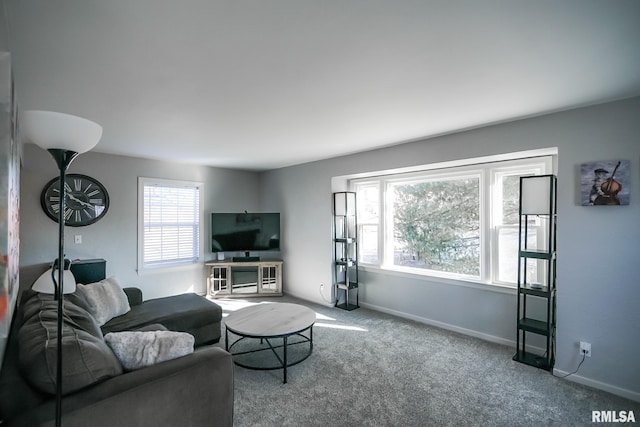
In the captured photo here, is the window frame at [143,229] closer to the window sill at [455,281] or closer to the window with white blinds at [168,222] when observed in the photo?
the window with white blinds at [168,222]

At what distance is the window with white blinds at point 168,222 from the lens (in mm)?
4684

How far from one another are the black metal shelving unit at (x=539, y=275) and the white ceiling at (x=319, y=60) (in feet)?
2.34

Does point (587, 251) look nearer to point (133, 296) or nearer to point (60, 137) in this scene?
point (60, 137)

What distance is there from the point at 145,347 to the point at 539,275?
3645mm

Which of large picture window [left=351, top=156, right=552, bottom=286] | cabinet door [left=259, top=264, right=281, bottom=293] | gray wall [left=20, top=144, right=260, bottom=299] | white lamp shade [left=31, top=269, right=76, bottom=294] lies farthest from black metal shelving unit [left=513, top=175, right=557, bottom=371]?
gray wall [left=20, top=144, right=260, bottom=299]

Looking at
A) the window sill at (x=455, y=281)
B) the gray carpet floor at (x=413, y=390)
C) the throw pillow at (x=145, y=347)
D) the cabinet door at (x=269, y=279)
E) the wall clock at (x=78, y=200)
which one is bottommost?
the gray carpet floor at (x=413, y=390)

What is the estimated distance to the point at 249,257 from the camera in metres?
5.54

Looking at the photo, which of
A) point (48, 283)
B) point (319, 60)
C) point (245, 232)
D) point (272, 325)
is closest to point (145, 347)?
point (48, 283)

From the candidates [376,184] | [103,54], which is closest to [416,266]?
[376,184]

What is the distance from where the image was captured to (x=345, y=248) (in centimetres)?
494

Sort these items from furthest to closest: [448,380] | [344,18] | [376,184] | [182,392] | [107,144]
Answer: [376,184] < [107,144] < [448,380] < [182,392] < [344,18]

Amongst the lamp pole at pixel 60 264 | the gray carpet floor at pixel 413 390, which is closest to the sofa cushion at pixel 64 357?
the lamp pole at pixel 60 264

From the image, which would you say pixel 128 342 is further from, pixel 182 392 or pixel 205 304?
pixel 205 304

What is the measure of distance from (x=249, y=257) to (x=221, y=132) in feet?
9.36
